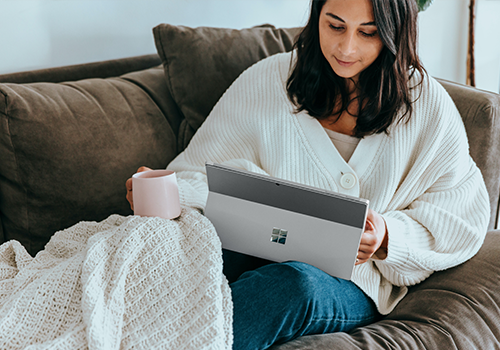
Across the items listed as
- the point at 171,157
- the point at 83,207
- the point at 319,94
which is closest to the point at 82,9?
the point at 171,157

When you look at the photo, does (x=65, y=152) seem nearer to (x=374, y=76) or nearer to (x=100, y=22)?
(x=100, y=22)

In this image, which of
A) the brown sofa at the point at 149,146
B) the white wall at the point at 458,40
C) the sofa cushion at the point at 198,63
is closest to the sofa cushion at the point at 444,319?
the brown sofa at the point at 149,146

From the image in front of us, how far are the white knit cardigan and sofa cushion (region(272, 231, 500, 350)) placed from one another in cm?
4

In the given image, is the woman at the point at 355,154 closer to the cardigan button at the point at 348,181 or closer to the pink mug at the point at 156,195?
the cardigan button at the point at 348,181

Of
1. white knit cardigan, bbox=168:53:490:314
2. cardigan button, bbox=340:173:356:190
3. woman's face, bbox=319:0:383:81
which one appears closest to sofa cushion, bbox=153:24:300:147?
white knit cardigan, bbox=168:53:490:314

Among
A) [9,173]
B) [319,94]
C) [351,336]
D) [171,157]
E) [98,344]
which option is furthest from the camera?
[171,157]

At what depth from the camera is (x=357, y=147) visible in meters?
1.08

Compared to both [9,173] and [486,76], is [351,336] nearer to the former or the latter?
[9,173]

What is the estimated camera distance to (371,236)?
0.87 m

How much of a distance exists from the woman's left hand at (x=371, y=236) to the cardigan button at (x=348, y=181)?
14 cm

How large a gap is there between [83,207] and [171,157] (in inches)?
12.1

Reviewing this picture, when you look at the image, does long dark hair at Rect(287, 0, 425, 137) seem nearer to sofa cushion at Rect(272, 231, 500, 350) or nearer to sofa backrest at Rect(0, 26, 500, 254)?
sofa backrest at Rect(0, 26, 500, 254)

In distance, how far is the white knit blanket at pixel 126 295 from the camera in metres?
0.66

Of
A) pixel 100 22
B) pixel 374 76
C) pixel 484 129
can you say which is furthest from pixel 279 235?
pixel 100 22
